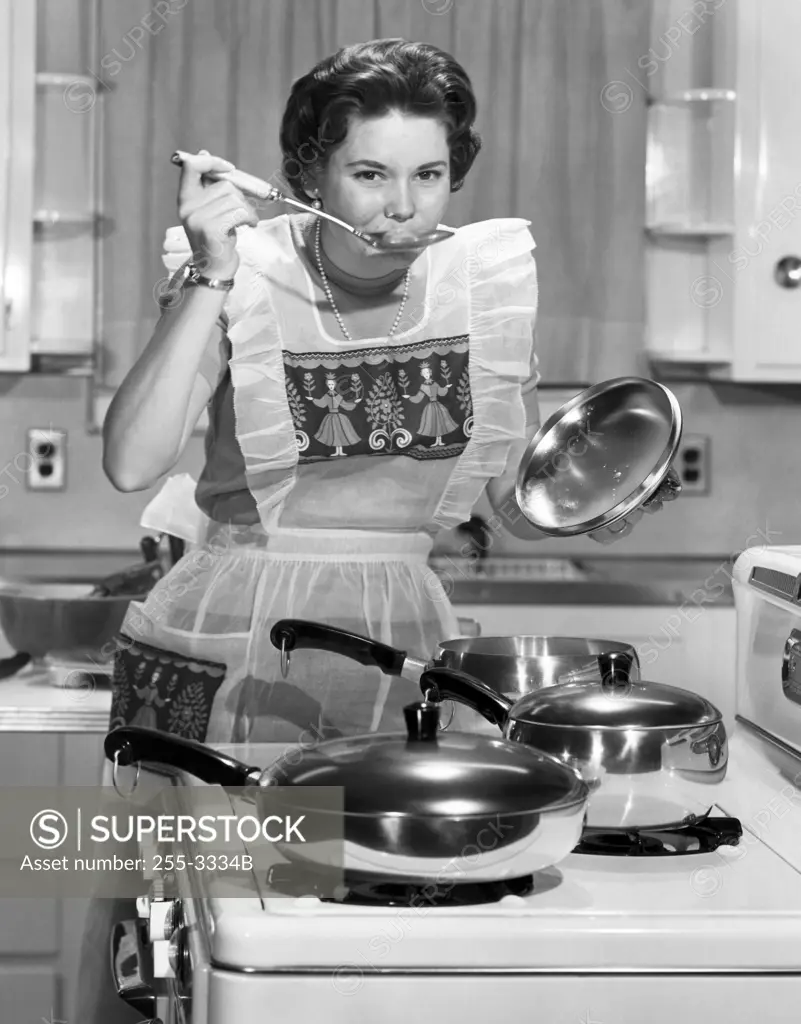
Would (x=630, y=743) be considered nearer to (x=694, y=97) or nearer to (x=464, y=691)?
(x=464, y=691)

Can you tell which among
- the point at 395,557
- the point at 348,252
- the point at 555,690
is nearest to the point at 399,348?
the point at 348,252

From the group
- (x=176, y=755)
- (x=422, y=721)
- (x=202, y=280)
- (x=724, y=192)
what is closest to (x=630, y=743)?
(x=422, y=721)

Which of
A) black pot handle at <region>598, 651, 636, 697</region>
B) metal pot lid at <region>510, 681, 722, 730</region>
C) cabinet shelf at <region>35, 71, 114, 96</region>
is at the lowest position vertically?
metal pot lid at <region>510, 681, 722, 730</region>

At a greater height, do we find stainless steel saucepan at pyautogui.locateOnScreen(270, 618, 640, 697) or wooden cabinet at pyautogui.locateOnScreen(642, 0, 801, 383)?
wooden cabinet at pyautogui.locateOnScreen(642, 0, 801, 383)

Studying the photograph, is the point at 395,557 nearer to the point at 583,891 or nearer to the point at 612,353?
the point at 583,891

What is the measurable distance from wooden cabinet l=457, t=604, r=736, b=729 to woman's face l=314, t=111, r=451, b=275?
1200mm

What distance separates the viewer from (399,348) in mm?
1442

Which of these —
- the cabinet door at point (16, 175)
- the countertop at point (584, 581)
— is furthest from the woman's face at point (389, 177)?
the cabinet door at point (16, 175)

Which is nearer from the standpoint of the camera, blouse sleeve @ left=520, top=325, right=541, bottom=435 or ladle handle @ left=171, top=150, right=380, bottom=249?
ladle handle @ left=171, top=150, right=380, bottom=249

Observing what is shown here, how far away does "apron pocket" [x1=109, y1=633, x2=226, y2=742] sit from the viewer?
139 centimetres

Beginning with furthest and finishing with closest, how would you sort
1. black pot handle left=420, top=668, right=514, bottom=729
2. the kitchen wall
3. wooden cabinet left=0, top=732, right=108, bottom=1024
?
the kitchen wall
wooden cabinet left=0, top=732, right=108, bottom=1024
black pot handle left=420, top=668, right=514, bottom=729

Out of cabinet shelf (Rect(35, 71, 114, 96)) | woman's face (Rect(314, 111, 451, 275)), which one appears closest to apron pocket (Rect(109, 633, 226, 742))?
woman's face (Rect(314, 111, 451, 275))

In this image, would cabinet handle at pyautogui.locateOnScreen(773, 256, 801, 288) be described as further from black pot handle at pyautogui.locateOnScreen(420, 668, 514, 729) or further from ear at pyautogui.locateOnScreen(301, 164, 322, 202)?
black pot handle at pyautogui.locateOnScreen(420, 668, 514, 729)

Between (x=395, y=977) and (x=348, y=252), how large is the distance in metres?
0.90
